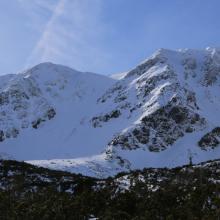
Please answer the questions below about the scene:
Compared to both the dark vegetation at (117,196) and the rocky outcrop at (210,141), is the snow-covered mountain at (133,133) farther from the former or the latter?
the dark vegetation at (117,196)

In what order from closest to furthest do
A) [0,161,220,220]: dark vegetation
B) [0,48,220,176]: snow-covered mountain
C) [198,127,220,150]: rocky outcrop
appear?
[0,161,220,220]: dark vegetation, [0,48,220,176]: snow-covered mountain, [198,127,220,150]: rocky outcrop

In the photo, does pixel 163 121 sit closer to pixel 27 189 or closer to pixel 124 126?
pixel 124 126

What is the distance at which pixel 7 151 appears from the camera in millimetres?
173000

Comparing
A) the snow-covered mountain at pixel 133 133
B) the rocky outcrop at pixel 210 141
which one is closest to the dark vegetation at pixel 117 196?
the snow-covered mountain at pixel 133 133

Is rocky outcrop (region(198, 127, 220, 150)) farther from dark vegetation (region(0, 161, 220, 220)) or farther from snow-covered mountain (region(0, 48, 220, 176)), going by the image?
dark vegetation (region(0, 161, 220, 220))

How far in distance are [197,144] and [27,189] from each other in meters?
87.5

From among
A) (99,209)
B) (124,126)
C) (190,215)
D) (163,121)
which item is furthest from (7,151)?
(190,215)

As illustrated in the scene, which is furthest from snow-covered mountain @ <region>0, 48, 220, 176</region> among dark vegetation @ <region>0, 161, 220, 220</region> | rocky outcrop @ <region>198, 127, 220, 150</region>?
dark vegetation @ <region>0, 161, 220, 220</region>

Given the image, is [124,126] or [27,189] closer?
[27,189]

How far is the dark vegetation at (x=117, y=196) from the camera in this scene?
63406mm

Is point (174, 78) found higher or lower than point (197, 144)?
higher

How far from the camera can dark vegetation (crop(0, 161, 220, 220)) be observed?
63406 millimetres

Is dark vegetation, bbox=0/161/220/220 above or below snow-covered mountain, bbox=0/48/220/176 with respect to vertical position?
below

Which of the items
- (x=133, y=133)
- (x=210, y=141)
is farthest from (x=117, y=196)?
(x=133, y=133)
